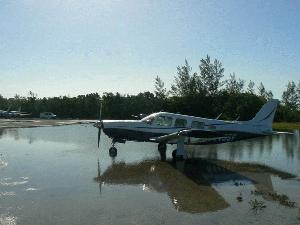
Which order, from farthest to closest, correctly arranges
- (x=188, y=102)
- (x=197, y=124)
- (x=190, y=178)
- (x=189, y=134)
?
1. (x=188, y=102)
2. (x=197, y=124)
3. (x=189, y=134)
4. (x=190, y=178)

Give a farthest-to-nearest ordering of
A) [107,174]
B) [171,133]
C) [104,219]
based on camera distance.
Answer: [171,133]
[107,174]
[104,219]

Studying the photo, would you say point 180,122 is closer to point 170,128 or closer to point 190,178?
point 170,128

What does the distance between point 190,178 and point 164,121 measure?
5.53 metres

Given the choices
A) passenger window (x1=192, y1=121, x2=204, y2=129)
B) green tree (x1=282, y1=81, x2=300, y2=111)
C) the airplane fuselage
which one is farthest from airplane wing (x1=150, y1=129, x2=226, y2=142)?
green tree (x1=282, y1=81, x2=300, y2=111)

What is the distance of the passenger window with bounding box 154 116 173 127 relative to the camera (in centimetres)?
1850

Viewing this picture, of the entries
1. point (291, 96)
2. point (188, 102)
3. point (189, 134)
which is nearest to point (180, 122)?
point (189, 134)

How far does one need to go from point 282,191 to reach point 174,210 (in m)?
4.18

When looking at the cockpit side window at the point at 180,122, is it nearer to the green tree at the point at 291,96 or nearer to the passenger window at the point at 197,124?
the passenger window at the point at 197,124

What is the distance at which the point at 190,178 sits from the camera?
44.1ft

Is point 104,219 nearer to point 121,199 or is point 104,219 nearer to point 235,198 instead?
point 121,199

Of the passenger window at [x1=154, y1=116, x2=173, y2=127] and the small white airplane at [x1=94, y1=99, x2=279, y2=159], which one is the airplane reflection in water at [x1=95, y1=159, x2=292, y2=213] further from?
the passenger window at [x1=154, y1=116, x2=173, y2=127]

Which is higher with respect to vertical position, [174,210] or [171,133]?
[171,133]

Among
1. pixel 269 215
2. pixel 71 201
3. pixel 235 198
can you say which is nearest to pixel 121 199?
pixel 71 201

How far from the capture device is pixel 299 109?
98875 mm
